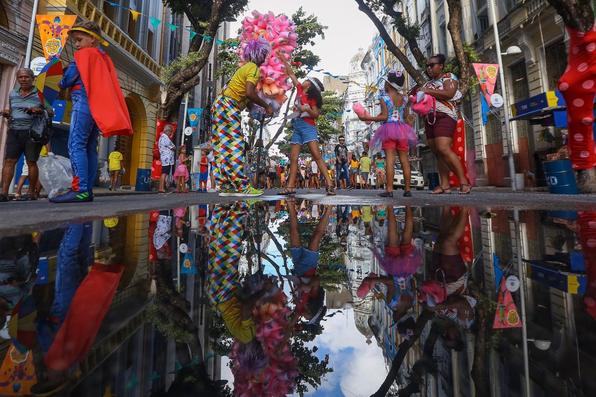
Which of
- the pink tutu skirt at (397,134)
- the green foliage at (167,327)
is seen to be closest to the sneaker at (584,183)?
the pink tutu skirt at (397,134)

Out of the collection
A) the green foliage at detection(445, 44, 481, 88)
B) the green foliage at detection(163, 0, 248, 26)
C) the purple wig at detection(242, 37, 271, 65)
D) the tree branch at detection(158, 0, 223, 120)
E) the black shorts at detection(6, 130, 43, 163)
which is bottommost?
the black shorts at detection(6, 130, 43, 163)

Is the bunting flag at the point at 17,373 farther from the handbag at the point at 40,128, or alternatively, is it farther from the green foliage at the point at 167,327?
the handbag at the point at 40,128

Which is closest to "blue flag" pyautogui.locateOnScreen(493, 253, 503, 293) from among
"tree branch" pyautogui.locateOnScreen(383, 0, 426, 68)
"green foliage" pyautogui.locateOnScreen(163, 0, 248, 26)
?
"green foliage" pyautogui.locateOnScreen(163, 0, 248, 26)

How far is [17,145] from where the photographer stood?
4.32 m

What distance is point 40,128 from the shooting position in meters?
4.36

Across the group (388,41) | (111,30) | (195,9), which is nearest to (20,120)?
(195,9)

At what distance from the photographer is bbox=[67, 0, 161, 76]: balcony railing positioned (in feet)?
→ 30.3

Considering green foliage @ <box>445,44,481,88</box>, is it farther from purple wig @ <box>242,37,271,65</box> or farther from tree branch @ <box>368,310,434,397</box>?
tree branch @ <box>368,310,434,397</box>

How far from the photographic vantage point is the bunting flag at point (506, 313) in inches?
26.3

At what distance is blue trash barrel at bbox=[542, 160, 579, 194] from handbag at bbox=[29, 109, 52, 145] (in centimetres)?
739

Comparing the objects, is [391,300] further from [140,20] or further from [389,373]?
[140,20]

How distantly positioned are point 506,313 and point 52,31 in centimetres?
857

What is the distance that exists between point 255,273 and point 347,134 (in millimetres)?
48891

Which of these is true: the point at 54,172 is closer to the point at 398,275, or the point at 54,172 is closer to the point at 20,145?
the point at 20,145
